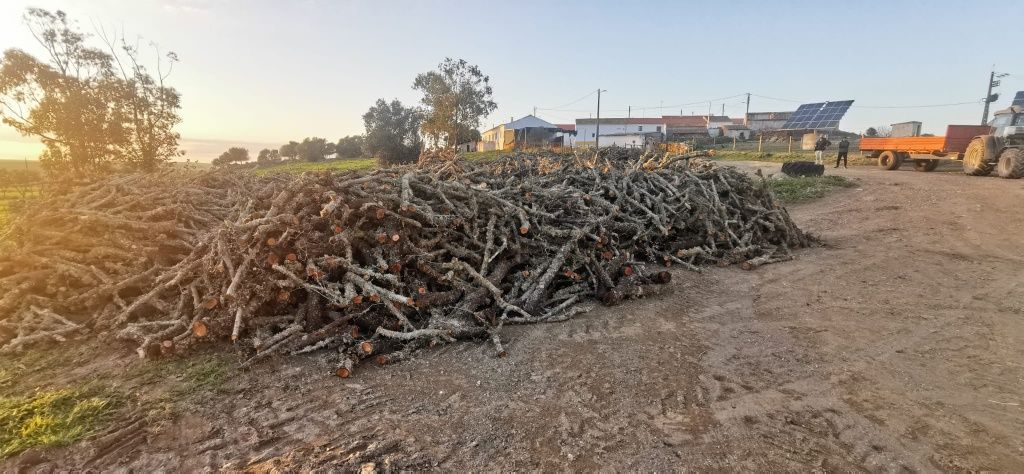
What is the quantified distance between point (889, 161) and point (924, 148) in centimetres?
170

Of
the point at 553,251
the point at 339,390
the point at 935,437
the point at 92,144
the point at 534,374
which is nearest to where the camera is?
the point at 935,437

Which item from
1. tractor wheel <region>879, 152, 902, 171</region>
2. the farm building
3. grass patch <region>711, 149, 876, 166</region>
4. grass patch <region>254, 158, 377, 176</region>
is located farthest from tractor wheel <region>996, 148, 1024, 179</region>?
the farm building

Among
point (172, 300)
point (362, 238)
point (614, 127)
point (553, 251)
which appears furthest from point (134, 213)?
point (614, 127)

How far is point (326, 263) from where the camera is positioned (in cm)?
517

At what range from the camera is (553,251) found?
7.07 m

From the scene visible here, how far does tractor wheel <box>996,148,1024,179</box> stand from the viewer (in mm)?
15945

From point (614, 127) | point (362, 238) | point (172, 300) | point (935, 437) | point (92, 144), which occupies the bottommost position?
point (935, 437)

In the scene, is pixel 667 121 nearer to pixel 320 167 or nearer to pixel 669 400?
pixel 320 167

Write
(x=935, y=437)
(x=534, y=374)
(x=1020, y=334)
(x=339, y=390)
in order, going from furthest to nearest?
(x=1020, y=334) < (x=534, y=374) < (x=339, y=390) < (x=935, y=437)

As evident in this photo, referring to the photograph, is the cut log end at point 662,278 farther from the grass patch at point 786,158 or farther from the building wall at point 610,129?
the building wall at point 610,129

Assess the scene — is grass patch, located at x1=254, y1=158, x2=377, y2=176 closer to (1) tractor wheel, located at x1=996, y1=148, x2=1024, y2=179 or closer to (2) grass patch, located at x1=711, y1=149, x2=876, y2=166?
(1) tractor wheel, located at x1=996, y1=148, x2=1024, y2=179

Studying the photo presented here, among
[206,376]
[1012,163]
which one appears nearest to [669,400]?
[206,376]

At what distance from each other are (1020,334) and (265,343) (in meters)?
8.39

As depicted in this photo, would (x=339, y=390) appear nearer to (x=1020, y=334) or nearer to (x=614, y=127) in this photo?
(x=1020, y=334)
